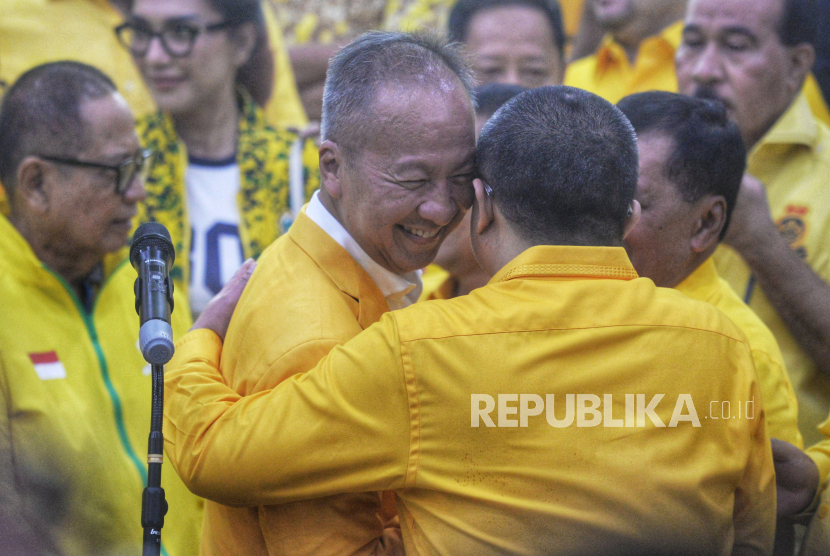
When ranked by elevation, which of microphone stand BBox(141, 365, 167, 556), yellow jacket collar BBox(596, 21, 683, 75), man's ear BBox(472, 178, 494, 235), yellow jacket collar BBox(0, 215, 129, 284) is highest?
yellow jacket collar BBox(596, 21, 683, 75)

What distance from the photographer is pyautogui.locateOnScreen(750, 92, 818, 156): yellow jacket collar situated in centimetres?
348

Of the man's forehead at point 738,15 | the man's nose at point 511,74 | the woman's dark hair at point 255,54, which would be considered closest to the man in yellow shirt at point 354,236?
the man's forehead at point 738,15

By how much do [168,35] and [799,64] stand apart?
116 inches

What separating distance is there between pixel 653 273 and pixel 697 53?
1.51 m

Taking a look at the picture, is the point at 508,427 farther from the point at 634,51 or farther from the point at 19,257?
the point at 634,51

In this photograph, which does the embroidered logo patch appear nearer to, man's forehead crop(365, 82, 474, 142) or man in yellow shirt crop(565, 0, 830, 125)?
man in yellow shirt crop(565, 0, 830, 125)

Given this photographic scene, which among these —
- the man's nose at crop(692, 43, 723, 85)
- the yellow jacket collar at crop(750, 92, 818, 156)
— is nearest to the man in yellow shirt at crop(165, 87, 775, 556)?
the man's nose at crop(692, 43, 723, 85)

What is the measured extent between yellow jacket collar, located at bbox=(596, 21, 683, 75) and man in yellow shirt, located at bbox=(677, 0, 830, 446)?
924 millimetres

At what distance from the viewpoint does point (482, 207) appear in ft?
5.91

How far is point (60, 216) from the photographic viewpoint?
10.1 feet

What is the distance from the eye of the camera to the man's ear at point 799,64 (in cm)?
359

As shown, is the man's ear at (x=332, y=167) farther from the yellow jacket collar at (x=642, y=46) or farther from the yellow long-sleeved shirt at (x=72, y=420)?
the yellow jacket collar at (x=642, y=46)

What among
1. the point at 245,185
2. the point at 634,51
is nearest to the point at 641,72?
the point at 634,51

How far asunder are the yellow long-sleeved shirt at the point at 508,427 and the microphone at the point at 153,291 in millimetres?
192
